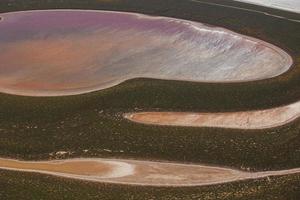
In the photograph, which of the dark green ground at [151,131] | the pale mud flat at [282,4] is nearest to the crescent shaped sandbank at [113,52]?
the dark green ground at [151,131]

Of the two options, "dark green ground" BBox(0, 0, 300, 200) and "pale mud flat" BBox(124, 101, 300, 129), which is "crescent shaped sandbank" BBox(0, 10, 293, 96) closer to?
"dark green ground" BBox(0, 0, 300, 200)

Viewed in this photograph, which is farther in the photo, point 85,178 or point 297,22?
point 297,22

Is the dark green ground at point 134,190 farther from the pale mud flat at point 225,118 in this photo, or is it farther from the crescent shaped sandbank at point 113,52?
the crescent shaped sandbank at point 113,52

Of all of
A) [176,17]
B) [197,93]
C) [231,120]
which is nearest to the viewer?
[231,120]

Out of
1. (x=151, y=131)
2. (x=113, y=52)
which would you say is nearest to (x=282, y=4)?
(x=113, y=52)

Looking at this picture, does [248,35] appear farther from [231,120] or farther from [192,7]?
[231,120]

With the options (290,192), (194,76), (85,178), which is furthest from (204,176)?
(194,76)

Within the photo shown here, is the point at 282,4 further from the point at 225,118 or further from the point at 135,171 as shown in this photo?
the point at 135,171
